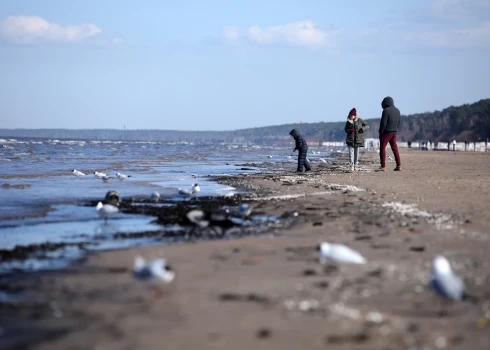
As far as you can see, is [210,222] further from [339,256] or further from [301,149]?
[301,149]

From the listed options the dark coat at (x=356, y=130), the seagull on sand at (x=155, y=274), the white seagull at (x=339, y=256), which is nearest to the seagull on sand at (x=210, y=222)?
the white seagull at (x=339, y=256)

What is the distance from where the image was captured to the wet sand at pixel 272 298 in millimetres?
3938

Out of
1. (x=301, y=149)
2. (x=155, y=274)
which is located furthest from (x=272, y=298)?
(x=301, y=149)

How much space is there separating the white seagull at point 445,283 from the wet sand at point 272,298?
8 cm

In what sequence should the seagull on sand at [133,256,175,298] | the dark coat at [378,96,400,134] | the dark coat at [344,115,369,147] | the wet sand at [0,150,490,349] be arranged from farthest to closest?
1. the dark coat at [344,115,369,147]
2. the dark coat at [378,96,400,134]
3. the seagull on sand at [133,256,175,298]
4. the wet sand at [0,150,490,349]

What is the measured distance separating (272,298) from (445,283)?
1255 millimetres

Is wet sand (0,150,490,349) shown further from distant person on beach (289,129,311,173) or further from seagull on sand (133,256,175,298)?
distant person on beach (289,129,311,173)

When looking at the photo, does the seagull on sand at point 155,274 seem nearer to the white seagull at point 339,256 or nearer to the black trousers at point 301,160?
the white seagull at point 339,256

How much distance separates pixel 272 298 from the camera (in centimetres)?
477

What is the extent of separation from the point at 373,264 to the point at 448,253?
36.2 inches

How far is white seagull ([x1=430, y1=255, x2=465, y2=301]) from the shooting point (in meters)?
4.71

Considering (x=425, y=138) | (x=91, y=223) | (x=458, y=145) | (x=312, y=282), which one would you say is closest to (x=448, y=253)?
(x=312, y=282)

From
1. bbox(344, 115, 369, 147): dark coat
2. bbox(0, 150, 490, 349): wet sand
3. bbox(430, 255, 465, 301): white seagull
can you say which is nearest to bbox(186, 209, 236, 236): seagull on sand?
bbox(0, 150, 490, 349): wet sand

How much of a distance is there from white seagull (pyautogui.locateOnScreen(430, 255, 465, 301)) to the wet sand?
0.26 feet
